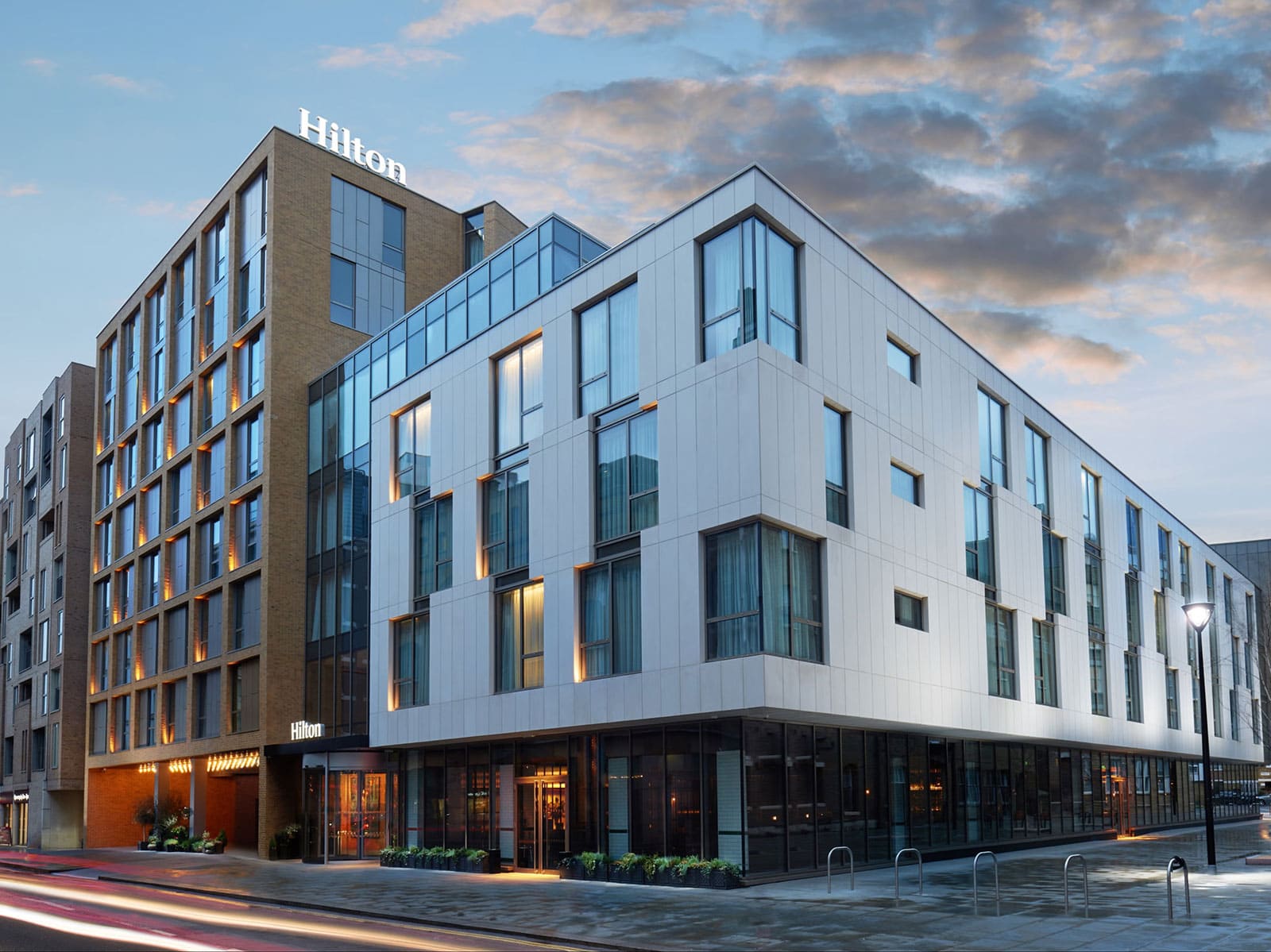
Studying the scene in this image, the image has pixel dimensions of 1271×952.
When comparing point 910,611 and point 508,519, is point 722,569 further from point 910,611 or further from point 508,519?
point 508,519

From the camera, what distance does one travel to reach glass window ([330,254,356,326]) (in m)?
49.9

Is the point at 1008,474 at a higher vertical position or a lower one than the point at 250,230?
lower

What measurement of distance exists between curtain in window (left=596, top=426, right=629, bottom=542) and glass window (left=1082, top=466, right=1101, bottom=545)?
2338 cm

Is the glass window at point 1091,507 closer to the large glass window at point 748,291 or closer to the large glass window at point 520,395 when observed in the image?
the large glass window at point 748,291

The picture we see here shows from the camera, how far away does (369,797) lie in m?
42.8

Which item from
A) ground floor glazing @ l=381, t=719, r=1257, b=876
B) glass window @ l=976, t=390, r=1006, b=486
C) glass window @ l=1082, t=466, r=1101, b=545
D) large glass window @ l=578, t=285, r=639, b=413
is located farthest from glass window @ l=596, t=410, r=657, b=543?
glass window @ l=1082, t=466, r=1101, b=545

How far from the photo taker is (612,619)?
3072 cm

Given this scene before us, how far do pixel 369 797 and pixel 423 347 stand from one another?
611 inches

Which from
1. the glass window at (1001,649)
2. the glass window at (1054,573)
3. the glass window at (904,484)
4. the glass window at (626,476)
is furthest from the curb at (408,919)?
the glass window at (1054,573)

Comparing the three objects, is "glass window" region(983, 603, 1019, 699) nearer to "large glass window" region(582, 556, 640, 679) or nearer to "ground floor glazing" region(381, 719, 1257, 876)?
"ground floor glazing" region(381, 719, 1257, 876)

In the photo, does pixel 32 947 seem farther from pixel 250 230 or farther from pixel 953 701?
pixel 250 230

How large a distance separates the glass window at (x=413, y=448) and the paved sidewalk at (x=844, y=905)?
11.6 meters

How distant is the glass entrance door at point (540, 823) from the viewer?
108 feet

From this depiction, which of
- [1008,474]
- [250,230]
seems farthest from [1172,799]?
[250,230]
